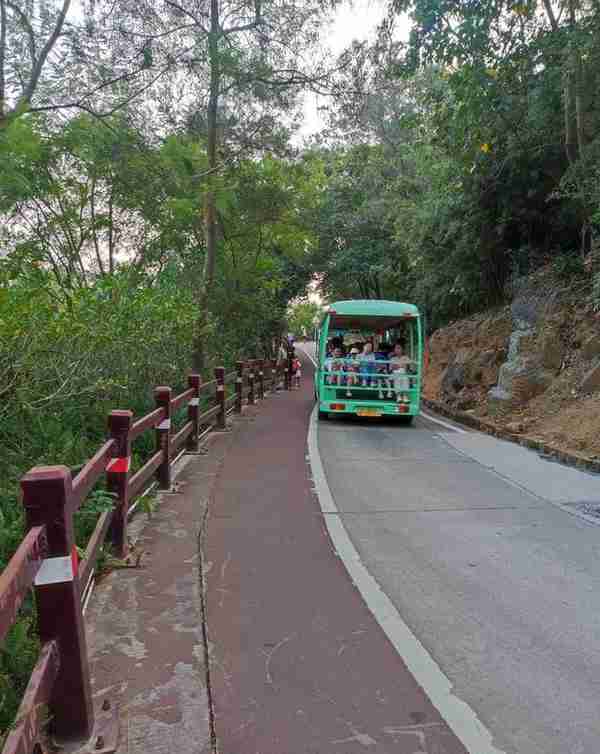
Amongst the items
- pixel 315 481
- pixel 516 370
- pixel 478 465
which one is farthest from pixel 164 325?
pixel 516 370

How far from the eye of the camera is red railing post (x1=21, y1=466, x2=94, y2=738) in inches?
107

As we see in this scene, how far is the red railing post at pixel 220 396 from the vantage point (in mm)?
13125

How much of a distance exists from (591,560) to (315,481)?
3755 mm

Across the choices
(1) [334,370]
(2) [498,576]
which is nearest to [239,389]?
(1) [334,370]

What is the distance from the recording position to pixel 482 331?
2070 cm

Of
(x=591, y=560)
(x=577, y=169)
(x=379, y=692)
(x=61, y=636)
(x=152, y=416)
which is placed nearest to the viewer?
(x=61, y=636)

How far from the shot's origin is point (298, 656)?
12.5 feet

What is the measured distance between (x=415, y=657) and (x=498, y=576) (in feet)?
5.22

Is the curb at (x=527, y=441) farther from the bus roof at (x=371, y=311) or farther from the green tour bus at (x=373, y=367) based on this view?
the bus roof at (x=371, y=311)

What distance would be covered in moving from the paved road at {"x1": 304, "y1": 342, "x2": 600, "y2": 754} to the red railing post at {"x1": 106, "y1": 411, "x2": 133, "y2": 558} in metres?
1.97

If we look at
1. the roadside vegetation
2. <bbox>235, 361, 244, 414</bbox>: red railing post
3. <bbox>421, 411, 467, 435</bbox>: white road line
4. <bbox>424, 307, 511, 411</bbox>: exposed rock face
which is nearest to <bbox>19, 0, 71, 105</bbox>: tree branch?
the roadside vegetation

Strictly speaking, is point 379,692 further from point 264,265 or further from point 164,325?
point 264,265

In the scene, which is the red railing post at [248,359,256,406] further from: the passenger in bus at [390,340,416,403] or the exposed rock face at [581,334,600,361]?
the exposed rock face at [581,334,600,361]

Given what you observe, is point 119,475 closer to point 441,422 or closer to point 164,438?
point 164,438
